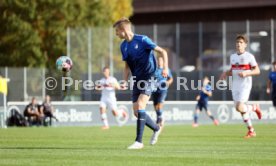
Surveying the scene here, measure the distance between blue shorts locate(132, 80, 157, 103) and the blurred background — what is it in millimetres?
21580

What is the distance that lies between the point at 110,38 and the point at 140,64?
2695cm

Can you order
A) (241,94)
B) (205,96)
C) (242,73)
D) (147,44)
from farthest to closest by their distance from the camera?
(205,96) → (241,94) → (242,73) → (147,44)

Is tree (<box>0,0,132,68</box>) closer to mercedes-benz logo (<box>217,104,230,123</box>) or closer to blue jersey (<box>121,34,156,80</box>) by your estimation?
mercedes-benz logo (<box>217,104,230,123</box>)

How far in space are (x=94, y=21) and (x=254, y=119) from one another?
17.9 meters

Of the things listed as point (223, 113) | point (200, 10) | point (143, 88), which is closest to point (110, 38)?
point (223, 113)

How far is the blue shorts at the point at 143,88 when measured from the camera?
56.0 feet

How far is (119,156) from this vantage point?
47.4 feet

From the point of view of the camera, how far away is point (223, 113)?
40.6m

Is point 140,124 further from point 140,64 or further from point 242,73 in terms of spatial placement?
point 242,73

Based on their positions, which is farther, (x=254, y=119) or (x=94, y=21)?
(x=94, y=21)

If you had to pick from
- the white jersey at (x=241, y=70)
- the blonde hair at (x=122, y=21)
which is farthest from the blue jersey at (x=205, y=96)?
the blonde hair at (x=122, y=21)

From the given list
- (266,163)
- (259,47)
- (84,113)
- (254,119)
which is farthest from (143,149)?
(259,47)

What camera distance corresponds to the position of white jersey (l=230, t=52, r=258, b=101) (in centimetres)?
2164

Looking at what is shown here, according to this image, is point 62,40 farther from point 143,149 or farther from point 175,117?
point 143,149
